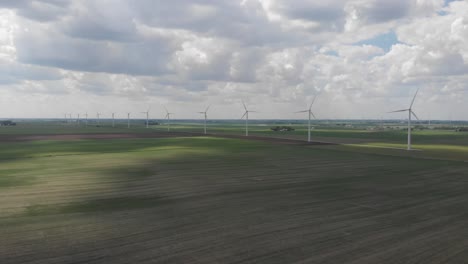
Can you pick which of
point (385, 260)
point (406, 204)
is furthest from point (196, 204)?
point (406, 204)

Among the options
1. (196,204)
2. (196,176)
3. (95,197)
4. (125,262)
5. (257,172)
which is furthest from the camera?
(257,172)

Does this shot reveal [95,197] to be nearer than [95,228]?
No

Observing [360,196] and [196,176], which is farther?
[196,176]

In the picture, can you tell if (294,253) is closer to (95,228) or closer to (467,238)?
(467,238)

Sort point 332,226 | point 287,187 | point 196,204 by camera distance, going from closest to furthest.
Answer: point 332,226, point 196,204, point 287,187

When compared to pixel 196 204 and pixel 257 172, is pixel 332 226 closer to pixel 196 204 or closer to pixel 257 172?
pixel 196 204

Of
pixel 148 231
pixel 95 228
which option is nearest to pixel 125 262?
pixel 148 231
